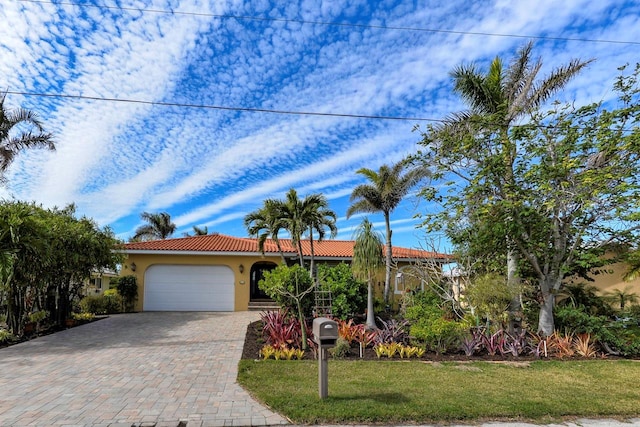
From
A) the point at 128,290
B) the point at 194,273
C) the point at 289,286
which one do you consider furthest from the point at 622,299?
the point at 128,290

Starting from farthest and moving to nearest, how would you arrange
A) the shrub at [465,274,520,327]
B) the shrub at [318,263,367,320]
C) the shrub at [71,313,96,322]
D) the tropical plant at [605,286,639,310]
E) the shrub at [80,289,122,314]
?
1. the shrub at [80,289,122,314]
2. the shrub at [71,313,96,322]
3. the tropical plant at [605,286,639,310]
4. the shrub at [318,263,367,320]
5. the shrub at [465,274,520,327]

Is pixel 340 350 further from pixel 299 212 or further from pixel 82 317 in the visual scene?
pixel 82 317

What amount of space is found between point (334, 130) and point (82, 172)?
948 cm

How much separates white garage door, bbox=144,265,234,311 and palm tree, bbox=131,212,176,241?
22.8 meters

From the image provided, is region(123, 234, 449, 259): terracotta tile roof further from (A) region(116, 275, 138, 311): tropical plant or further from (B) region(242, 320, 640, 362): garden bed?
(B) region(242, 320, 640, 362): garden bed

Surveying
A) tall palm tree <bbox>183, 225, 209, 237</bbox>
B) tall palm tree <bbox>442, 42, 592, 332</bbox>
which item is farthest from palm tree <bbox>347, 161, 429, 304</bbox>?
tall palm tree <bbox>183, 225, 209, 237</bbox>

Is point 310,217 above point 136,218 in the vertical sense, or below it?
below

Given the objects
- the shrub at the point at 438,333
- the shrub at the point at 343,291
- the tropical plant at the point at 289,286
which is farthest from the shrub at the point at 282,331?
the shrub at the point at 438,333

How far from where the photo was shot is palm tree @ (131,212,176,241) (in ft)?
126

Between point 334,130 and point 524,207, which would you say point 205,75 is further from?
point 524,207

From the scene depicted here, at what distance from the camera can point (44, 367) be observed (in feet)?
23.8

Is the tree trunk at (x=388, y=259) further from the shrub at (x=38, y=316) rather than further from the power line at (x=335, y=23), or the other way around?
the shrub at (x=38, y=316)

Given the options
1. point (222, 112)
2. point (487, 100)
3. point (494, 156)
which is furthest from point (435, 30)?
point (222, 112)

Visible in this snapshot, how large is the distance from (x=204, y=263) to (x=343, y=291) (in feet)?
29.7
